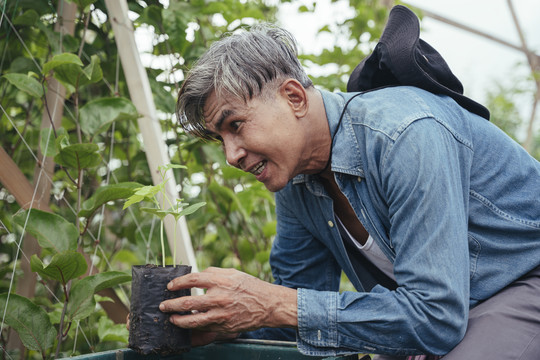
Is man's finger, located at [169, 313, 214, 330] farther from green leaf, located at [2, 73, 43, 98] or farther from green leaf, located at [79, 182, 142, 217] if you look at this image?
green leaf, located at [2, 73, 43, 98]

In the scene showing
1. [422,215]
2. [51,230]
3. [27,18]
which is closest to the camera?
[422,215]

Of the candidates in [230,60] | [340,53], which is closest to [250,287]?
[230,60]

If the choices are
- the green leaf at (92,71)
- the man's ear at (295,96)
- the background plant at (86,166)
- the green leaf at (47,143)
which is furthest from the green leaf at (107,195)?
the man's ear at (295,96)

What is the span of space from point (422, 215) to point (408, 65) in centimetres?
34

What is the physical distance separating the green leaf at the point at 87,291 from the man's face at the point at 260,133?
1.21ft

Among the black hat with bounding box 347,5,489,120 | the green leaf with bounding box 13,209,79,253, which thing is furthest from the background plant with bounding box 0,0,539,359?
the black hat with bounding box 347,5,489,120

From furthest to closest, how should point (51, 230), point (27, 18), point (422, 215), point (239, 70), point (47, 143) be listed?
point (27, 18) < point (47, 143) < point (51, 230) < point (239, 70) < point (422, 215)

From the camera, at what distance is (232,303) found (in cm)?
105

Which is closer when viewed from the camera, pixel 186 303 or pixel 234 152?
pixel 186 303

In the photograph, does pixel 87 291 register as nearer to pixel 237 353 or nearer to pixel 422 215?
pixel 237 353

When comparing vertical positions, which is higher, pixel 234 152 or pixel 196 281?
pixel 234 152

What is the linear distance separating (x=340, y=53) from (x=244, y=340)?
1.55 meters

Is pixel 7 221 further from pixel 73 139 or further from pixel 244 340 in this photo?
pixel 244 340

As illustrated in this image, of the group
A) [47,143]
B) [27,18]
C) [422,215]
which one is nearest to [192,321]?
[422,215]
